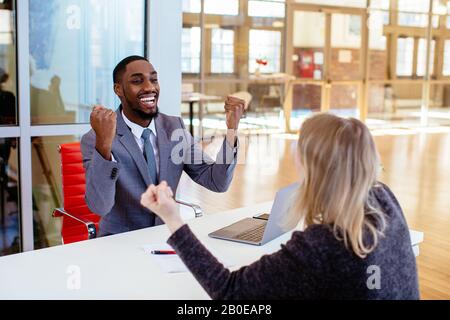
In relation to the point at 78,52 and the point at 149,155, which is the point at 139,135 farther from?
the point at 78,52

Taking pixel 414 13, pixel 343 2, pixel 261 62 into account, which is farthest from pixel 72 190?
pixel 414 13

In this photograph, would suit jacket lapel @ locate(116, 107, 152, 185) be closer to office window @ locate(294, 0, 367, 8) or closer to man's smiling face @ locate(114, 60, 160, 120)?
man's smiling face @ locate(114, 60, 160, 120)

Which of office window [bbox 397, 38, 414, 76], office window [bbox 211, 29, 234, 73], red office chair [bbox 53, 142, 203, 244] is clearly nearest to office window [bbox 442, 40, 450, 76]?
office window [bbox 397, 38, 414, 76]

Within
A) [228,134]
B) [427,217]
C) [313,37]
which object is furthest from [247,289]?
[313,37]

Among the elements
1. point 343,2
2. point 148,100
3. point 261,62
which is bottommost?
point 148,100

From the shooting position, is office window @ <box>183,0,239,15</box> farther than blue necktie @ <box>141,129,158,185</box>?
Yes

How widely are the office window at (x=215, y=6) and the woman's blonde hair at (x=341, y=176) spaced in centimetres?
958

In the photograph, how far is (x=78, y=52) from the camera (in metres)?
3.74

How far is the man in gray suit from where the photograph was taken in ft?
8.25

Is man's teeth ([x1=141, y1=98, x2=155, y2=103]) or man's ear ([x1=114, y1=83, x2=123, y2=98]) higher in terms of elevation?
man's ear ([x1=114, y1=83, x2=123, y2=98])

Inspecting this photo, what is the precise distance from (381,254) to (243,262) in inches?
25.4

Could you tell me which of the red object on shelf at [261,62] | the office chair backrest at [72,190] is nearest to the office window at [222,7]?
the red object on shelf at [261,62]

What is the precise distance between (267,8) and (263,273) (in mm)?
10536

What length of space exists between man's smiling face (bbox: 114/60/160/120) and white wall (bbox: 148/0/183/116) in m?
0.99
